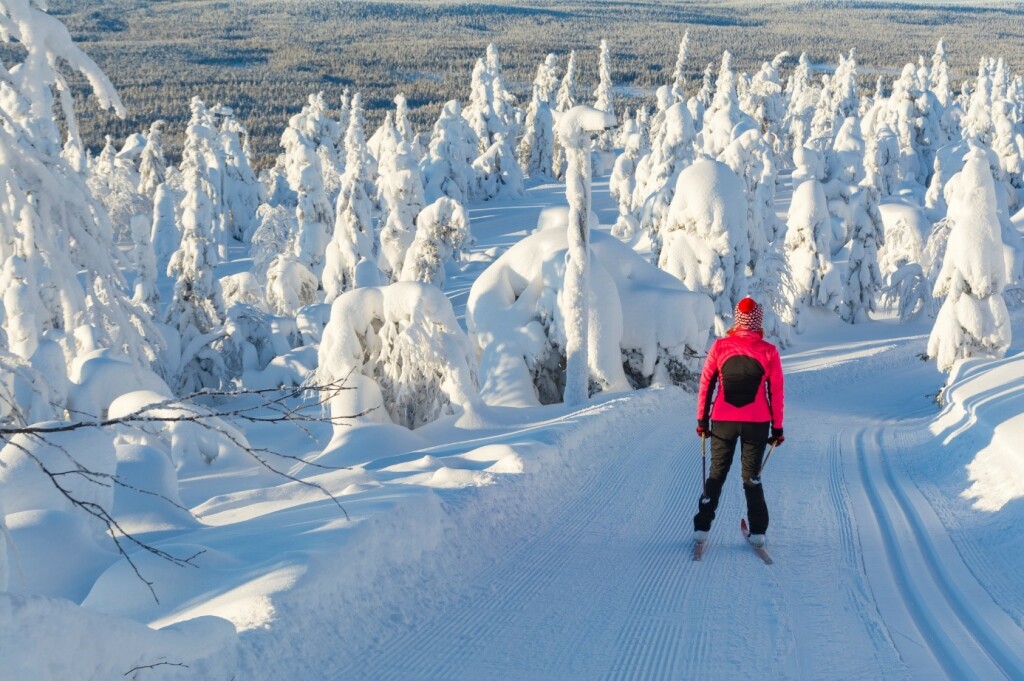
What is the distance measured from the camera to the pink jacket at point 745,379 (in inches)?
253

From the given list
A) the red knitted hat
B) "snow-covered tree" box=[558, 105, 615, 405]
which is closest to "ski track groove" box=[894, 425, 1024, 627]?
the red knitted hat

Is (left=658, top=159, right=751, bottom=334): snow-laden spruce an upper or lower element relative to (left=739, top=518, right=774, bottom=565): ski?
upper

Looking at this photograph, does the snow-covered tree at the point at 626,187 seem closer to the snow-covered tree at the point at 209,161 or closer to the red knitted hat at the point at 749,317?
the snow-covered tree at the point at 209,161

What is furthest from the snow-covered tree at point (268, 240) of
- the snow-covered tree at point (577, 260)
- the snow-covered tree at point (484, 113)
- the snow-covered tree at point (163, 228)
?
the snow-covered tree at point (577, 260)

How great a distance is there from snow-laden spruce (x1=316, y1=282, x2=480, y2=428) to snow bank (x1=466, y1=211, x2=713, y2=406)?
3454 millimetres

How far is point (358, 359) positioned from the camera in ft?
46.8

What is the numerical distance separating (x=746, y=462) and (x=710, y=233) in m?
21.2

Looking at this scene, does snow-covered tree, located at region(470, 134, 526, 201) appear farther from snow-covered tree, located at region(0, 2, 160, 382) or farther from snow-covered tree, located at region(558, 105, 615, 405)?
snow-covered tree, located at region(0, 2, 160, 382)

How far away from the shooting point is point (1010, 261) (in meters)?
31.9

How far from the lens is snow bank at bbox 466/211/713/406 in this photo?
17.6 metres

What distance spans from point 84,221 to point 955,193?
58.8ft

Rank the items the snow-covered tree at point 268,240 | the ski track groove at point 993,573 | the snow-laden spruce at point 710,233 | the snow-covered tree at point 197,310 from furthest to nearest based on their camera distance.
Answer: the snow-covered tree at point 268,240
the snow-covered tree at point 197,310
the snow-laden spruce at point 710,233
the ski track groove at point 993,573

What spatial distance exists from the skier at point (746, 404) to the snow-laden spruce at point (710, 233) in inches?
803

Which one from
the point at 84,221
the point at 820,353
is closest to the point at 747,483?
the point at 84,221
